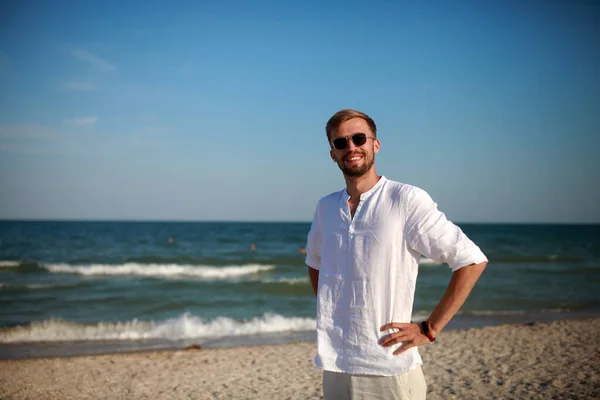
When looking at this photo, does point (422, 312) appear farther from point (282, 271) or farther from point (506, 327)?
point (282, 271)

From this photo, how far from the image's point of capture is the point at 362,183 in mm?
2211

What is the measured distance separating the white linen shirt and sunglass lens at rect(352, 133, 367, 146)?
0.23m

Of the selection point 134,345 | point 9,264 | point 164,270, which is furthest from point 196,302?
point 9,264

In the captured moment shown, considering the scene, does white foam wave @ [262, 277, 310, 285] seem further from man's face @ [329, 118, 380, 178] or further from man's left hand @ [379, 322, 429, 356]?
man's left hand @ [379, 322, 429, 356]

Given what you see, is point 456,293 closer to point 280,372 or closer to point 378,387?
point 378,387

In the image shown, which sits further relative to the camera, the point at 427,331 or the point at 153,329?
the point at 153,329

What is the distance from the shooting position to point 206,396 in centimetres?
641

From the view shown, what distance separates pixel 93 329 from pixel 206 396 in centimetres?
546

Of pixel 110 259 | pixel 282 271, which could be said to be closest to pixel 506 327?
pixel 282 271

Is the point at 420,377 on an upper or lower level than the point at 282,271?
upper

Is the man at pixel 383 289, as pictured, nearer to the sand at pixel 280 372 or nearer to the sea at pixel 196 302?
the sand at pixel 280 372

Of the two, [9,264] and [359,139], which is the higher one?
[359,139]

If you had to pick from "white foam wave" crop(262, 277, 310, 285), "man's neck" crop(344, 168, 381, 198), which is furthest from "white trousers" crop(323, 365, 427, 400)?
"white foam wave" crop(262, 277, 310, 285)

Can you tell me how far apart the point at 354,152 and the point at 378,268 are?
1.77 ft
